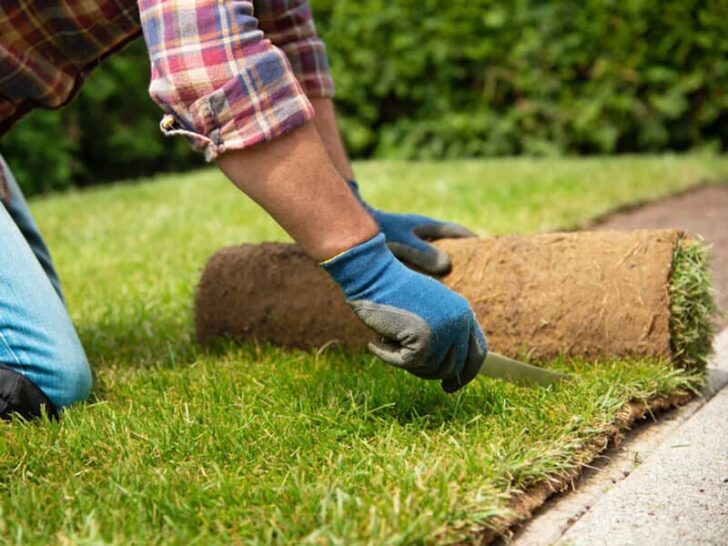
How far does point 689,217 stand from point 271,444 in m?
3.40

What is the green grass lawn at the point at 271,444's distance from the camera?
158 centimetres

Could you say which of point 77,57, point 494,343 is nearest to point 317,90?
point 77,57

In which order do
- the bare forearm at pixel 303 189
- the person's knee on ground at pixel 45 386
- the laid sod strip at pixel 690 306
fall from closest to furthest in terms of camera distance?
1. the bare forearm at pixel 303 189
2. the person's knee on ground at pixel 45 386
3. the laid sod strip at pixel 690 306

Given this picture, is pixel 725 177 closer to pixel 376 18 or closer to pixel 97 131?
pixel 376 18

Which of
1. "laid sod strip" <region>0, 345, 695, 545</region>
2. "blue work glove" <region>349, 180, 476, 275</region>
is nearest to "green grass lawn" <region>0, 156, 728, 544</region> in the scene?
"laid sod strip" <region>0, 345, 695, 545</region>

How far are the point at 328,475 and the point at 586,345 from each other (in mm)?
988

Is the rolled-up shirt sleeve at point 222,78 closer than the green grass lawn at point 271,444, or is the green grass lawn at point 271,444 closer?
the green grass lawn at point 271,444

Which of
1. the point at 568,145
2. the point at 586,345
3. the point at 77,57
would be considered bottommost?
the point at 568,145

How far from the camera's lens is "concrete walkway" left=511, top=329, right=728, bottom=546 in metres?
1.68

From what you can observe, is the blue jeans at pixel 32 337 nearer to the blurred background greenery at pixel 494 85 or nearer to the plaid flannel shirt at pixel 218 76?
the plaid flannel shirt at pixel 218 76

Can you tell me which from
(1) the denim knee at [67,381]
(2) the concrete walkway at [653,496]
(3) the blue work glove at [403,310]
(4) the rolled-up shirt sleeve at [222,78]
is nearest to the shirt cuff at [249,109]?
(4) the rolled-up shirt sleeve at [222,78]

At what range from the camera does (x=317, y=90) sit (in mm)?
2594

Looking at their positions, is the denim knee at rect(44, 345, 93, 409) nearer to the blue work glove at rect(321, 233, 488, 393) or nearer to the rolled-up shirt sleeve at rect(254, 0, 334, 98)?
the blue work glove at rect(321, 233, 488, 393)

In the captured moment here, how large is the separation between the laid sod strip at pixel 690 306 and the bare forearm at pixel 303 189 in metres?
0.97
